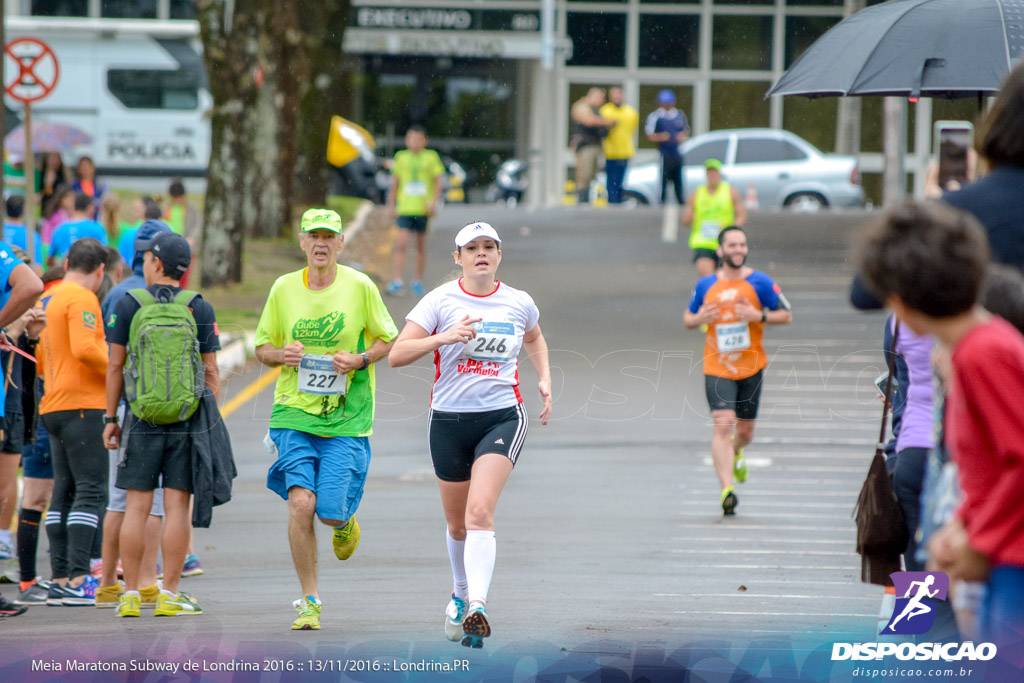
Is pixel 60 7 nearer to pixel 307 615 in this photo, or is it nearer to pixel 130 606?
pixel 130 606

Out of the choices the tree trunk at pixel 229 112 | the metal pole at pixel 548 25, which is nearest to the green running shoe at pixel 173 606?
the tree trunk at pixel 229 112

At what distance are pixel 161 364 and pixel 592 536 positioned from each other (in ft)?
10.6

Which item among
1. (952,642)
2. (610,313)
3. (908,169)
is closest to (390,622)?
(952,642)

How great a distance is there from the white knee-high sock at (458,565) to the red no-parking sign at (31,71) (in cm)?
853

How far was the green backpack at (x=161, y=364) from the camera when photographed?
21.2 ft

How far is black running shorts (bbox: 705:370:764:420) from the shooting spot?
30.8 feet

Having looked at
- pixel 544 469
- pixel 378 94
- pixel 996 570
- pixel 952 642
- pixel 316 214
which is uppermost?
pixel 378 94

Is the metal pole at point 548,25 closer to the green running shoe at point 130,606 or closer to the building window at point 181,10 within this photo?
the building window at point 181,10

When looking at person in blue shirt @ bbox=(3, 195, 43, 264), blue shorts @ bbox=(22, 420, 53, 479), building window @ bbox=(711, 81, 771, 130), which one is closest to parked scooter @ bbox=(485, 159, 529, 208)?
building window @ bbox=(711, 81, 771, 130)

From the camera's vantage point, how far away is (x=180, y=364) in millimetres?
6488

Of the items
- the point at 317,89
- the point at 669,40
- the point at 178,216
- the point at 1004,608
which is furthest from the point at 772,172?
the point at 1004,608

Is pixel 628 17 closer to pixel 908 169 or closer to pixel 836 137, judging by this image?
pixel 836 137

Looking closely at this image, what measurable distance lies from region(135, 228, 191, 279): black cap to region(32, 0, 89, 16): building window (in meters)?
30.1

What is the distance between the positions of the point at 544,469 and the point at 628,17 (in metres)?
25.1
